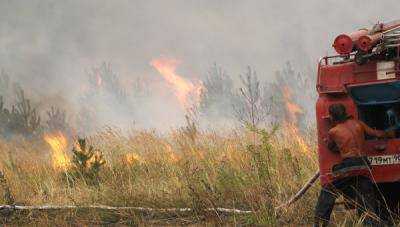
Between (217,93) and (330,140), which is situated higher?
(217,93)

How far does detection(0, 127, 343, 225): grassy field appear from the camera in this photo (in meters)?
6.63

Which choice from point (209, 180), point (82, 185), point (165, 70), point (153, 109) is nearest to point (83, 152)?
point (82, 185)

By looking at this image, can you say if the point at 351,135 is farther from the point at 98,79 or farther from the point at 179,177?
the point at 98,79

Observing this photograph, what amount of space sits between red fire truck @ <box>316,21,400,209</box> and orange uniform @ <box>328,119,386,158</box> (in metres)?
0.11

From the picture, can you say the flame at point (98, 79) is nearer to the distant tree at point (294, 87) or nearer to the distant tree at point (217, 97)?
the distant tree at point (217, 97)

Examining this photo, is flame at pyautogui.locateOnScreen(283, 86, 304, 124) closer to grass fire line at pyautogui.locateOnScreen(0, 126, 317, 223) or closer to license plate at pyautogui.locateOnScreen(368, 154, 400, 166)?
grass fire line at pyautogui.locateOnScreen(0, 126, 317, 223)

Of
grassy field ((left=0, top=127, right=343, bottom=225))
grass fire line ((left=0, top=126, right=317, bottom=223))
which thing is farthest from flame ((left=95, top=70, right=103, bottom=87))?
grass fire line ((left=0, top=126, right=317, bottom=223))

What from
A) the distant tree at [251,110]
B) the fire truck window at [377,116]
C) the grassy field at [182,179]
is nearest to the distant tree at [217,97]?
the distant tree at [251,110]

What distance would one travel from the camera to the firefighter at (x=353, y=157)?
502 centimetres

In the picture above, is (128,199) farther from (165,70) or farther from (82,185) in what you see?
(165,70)

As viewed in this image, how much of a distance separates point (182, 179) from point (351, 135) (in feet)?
12.0

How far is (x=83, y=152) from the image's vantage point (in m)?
9.68

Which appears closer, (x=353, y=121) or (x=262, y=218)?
(x=353, y=121)

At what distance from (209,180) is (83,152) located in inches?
122
